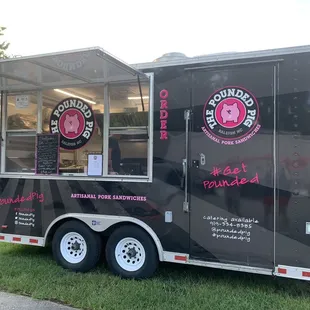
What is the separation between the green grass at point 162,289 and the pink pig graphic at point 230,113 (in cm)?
206

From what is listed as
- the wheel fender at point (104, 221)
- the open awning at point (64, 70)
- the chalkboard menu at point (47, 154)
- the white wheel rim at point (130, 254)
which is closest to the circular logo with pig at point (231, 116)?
the open awning at point (64, 70)

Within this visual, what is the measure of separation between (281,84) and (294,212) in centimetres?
146

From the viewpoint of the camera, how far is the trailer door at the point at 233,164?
4.16 metres

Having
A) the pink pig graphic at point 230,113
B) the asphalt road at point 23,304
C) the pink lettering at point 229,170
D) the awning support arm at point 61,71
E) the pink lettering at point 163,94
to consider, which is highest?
the awning support arm at point 61,71

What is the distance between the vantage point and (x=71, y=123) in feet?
17.7

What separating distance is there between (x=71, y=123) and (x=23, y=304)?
2536mm

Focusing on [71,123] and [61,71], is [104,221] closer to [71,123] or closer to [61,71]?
[71,123]

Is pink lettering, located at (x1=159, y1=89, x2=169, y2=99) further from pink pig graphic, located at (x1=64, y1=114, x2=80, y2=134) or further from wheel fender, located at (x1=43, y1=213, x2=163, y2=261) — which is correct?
wheel fender, located at (x1=43, y1=213, x2=163, y2=261)

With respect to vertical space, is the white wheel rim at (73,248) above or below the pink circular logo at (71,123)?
below

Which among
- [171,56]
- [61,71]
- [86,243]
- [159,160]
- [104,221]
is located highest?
[171,56]

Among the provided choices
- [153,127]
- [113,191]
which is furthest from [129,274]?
[153,127]

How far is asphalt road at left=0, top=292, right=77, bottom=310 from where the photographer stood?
402cm

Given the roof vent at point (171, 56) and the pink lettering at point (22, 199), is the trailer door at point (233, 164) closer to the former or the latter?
the roof vent at point (171, 56)

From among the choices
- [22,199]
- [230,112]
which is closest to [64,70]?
[22,199]
